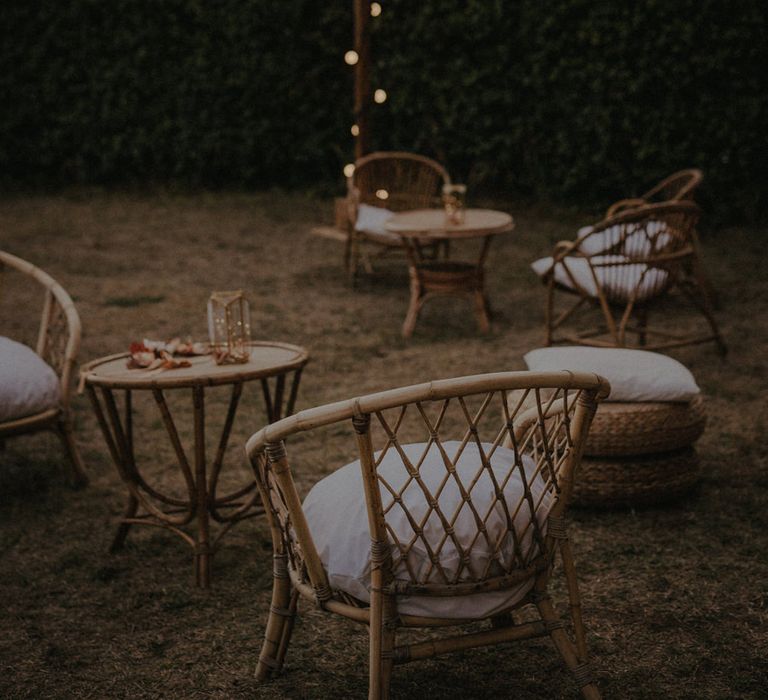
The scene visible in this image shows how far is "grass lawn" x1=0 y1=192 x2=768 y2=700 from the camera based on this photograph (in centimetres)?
233

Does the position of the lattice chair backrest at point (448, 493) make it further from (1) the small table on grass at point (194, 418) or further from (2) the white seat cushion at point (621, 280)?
(2) the white seat cushion at point (621, 280)

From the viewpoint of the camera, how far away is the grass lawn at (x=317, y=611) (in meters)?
2.33

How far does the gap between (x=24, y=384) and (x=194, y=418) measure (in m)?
0.79

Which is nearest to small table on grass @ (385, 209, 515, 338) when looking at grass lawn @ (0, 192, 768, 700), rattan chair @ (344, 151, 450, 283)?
grass lawn @ (0, 192, 768, 700)

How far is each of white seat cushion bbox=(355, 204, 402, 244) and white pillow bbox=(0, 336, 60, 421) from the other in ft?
9.94

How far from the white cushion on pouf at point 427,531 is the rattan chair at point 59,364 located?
1528 millimetres

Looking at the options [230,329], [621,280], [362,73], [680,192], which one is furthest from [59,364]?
[362,73]

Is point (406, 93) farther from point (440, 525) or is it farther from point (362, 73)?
point (440, 525)

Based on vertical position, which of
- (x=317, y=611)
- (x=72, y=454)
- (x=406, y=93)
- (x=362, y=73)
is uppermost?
(x=362, y=73)

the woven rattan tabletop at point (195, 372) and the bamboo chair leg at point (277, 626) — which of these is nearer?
the bamboo chair leg at point (277, 626)

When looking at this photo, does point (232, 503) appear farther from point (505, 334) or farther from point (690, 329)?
point (690, 329)

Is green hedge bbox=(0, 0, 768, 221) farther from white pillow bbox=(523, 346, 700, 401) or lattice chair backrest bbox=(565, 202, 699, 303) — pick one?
white pillow bbox=(523, 346, 700, 401)

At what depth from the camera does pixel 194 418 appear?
9.25ft

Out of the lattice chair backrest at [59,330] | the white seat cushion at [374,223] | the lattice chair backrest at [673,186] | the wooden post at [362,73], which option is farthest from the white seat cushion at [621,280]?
the wooden post at [362,73]
